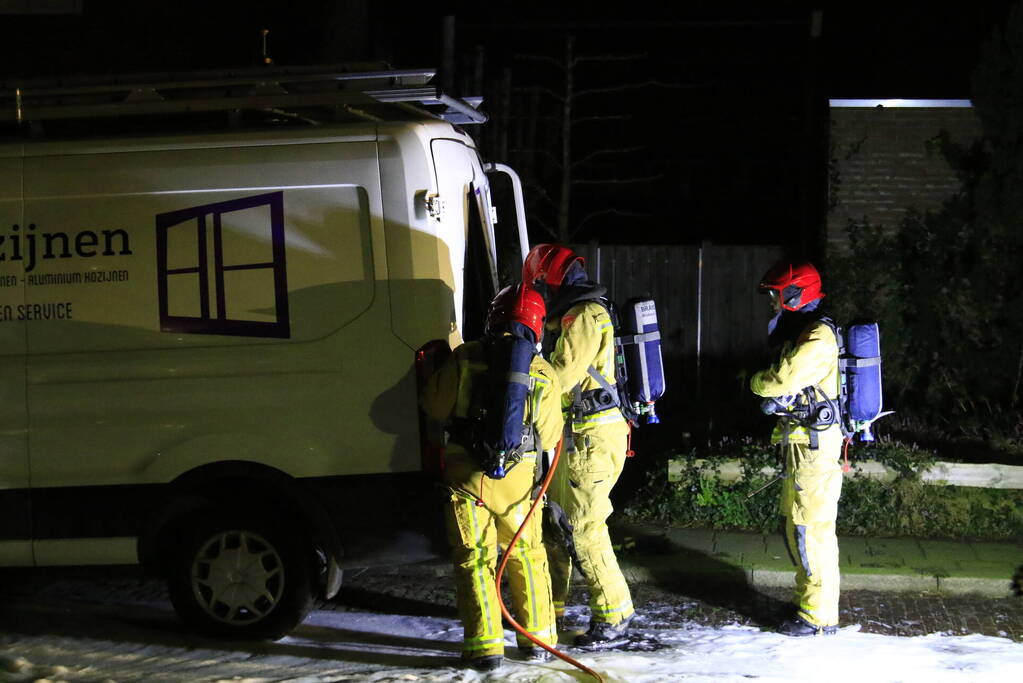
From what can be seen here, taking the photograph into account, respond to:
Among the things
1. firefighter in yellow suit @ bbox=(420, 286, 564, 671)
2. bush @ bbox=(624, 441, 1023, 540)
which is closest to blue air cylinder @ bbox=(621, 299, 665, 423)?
firefighter in yellow suit @ bbox=(420, 286, 564, 671)

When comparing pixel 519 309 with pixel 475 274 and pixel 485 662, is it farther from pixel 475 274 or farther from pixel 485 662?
pixel 485 662

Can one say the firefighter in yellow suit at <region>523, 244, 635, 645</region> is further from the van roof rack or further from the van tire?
the van tire

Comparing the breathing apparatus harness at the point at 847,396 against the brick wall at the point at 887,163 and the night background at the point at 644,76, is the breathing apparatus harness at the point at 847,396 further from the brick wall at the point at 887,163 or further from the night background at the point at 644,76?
the night background at the point at 644,76

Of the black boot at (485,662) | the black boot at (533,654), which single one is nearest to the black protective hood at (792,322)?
the black boot at (533,654)

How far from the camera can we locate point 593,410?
5.57 meters

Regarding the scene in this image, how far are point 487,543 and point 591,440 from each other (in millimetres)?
789

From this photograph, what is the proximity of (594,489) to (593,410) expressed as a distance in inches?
14.9

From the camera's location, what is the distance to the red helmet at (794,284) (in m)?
5.69

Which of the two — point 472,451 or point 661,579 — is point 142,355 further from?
point 661,579

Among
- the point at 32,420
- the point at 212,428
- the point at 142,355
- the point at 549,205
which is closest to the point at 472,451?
the point at 212,428

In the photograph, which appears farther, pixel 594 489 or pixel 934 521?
pixel 934 521

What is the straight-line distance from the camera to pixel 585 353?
5.48 m

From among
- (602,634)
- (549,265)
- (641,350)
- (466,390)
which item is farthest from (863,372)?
(466,390)

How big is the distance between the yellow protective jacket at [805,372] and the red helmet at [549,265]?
3.54ft
